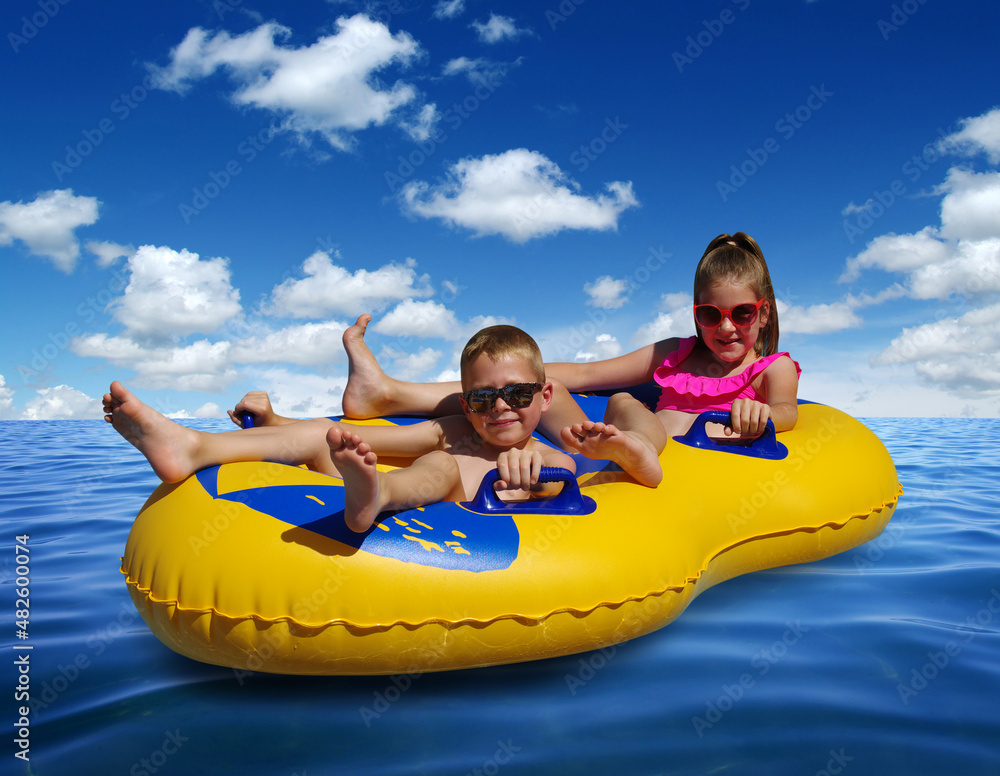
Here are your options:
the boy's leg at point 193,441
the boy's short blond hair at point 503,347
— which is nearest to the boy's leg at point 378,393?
the boy's leg at point 193,441

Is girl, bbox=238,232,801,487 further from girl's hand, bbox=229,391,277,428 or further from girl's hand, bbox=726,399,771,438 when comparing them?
girl's hand, bbox=229,391,277,428

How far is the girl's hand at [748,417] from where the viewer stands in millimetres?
2674

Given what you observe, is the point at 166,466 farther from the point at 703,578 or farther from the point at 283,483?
the point at 703,578

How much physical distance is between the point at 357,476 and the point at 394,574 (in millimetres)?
318

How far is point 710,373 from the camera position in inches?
130

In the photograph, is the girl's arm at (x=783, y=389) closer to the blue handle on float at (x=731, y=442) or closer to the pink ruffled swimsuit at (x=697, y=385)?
the pink ruffled swimsuit at (x=697, y=385)

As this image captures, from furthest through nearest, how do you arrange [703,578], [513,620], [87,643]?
[703,578], [87,643], [513,620]

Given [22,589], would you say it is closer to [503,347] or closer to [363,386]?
[363,386]

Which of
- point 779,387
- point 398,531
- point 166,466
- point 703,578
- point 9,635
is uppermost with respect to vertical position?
point 779,387

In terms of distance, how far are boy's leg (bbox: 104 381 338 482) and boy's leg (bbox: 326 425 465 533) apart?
0.51 meters

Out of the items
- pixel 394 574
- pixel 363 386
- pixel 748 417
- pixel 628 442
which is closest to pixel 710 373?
pixel 748 417

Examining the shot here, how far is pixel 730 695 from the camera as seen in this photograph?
5.91ft

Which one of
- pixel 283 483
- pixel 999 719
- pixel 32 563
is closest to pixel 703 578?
pixel 999 719

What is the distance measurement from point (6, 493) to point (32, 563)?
7.94ft
